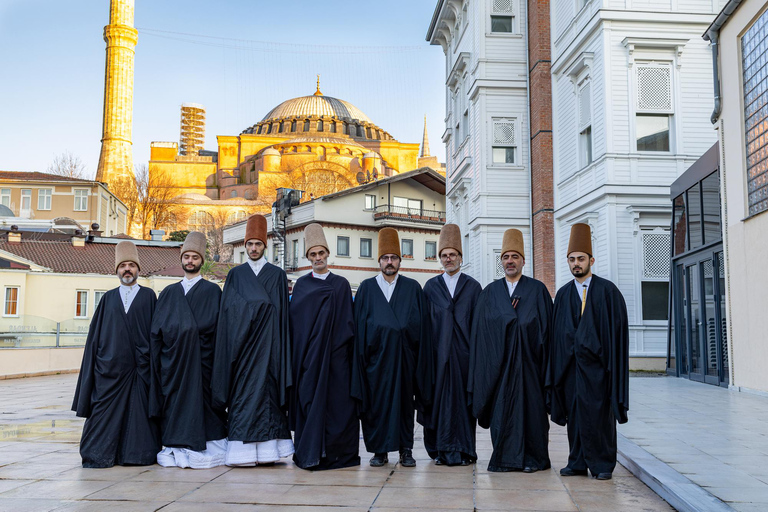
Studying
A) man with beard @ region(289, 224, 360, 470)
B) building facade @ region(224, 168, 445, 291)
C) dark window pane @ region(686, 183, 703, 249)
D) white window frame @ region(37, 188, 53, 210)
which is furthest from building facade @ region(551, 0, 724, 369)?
white window frame @ region(37, 188, 53, 210)

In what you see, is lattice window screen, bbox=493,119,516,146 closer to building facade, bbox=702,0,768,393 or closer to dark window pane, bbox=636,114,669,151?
dark window pane, bbox=636,114,669,151

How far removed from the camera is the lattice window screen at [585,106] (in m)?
18.5

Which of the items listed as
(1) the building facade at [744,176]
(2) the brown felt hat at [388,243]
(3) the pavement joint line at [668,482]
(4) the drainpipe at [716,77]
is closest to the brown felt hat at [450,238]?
(2) the brown felt hat at [388,243]

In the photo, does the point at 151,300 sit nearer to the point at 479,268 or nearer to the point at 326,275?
the point at 326,275

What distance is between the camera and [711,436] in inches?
325

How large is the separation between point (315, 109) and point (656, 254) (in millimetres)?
102549

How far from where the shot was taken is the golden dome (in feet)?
380

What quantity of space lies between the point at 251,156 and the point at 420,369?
101 meters

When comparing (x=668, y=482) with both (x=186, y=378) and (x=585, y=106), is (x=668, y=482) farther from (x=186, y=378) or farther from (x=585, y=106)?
(x=585, y=106)

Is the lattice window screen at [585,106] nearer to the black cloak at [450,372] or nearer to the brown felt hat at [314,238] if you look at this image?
the black cloak at [450,372]

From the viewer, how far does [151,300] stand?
25.2 ft

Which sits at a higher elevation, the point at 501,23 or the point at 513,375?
the point at 501,23

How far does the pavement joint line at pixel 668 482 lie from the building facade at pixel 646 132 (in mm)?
10489

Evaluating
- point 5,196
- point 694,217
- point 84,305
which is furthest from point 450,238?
point 5,196
